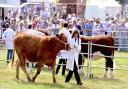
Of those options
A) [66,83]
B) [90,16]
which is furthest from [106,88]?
[90,16]

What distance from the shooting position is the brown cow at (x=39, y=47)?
1296cm

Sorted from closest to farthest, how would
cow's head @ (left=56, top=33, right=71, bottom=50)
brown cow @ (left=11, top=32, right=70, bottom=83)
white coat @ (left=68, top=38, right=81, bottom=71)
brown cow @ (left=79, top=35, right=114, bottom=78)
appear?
white coat @ (left=68, top=38, right=81, bottom=71) < cow's head @ (left=56, top=33, right=71, bottom=50) < brown cow @ (left=11, top=32, right=70, bottom=83) < brown cow @ (left=79, top=35, right=114, bottom=78)

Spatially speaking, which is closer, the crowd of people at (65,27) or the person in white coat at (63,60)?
the crowd of people at (65,27)

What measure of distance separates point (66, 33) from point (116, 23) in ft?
46.4

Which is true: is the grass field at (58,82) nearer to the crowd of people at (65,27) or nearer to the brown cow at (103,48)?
the crowd of people at (65,27)

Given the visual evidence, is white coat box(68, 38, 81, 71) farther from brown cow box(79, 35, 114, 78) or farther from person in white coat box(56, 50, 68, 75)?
brown cow box(79, 35, 114, 78)

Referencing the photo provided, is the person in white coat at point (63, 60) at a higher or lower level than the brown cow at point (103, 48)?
lower

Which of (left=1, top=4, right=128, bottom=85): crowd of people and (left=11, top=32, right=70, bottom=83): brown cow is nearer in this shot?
(left=1, top=4, right=128, bottom=85): crowd of people

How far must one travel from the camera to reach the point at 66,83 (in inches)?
521

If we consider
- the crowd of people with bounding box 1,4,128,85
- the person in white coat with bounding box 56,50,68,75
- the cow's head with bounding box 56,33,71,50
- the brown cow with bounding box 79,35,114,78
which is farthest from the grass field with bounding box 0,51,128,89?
the cow's head with bounding box 56,33,71,50

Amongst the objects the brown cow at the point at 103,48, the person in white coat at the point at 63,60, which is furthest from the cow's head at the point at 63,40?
the brown cow at the point at 103,48

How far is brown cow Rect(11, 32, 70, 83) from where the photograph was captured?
1296cm

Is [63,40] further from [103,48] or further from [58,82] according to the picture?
[103,48]

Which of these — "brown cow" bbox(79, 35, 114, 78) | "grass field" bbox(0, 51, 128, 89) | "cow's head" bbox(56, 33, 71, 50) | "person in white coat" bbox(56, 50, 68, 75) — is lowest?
"grass field" bbox(0, 51, 128, 89)
